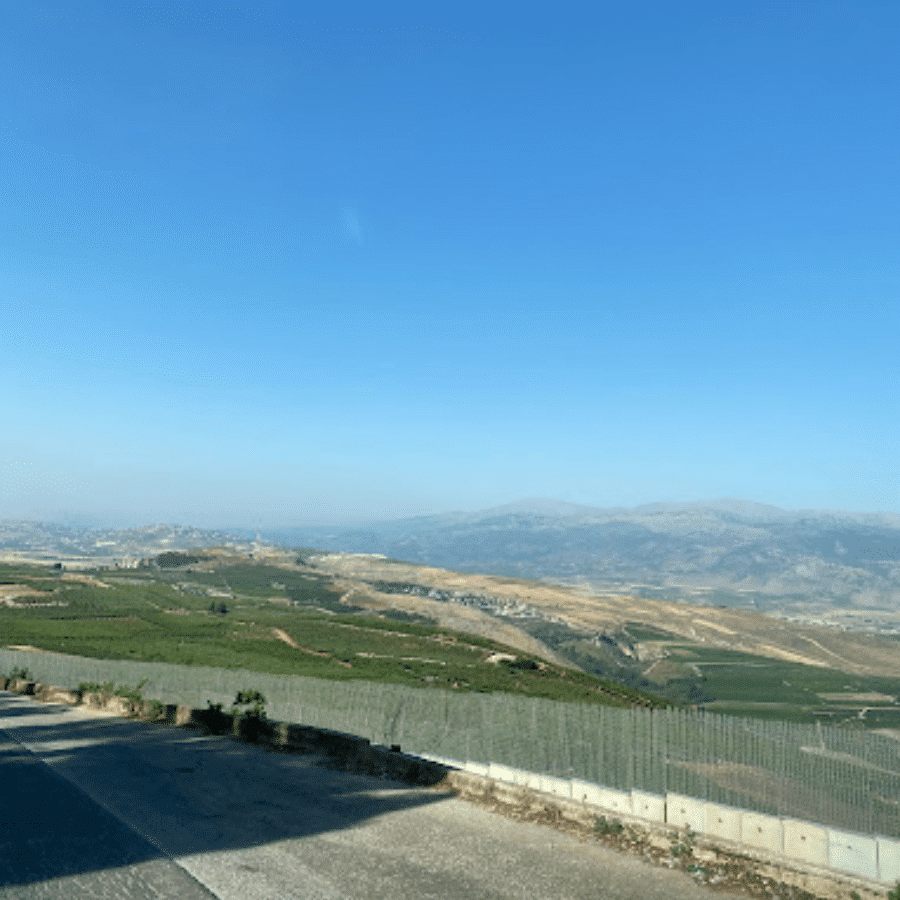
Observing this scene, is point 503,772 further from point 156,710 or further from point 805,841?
point 156,710

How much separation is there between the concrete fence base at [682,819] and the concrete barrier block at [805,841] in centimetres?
1

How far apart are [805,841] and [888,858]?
1170mm

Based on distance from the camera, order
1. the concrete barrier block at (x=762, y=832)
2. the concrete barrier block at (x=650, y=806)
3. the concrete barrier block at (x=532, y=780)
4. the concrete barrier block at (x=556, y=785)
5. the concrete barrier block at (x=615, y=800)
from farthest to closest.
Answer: the concrete barrier block at (x=532, y=780), the concrete barrier block at (x=556, y=785), the concrete barrier block at (x=615, y=800), the concrete barrier block at (x=650, y=806), the concrete barrier block at (x=762, y=832)

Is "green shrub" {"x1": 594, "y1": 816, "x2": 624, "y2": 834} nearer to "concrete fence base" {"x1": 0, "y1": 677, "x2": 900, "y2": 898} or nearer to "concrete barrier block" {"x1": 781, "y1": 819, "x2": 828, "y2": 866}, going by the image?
"concrete fence base" {"x1": 0, "y1": 677, "x2": 900, "y2": 898}

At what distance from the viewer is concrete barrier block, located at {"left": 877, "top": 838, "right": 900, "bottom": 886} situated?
1138 centimetres

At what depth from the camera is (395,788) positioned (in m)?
17.6

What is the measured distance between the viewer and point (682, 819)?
45.3 ft

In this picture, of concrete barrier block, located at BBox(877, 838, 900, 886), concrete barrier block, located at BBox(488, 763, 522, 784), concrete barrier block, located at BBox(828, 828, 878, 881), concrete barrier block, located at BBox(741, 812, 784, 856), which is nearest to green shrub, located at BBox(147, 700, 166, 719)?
concrete barrier block, located at BBox(488, 763, 522, 784)

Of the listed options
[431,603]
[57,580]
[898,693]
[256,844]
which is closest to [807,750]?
[256,844]

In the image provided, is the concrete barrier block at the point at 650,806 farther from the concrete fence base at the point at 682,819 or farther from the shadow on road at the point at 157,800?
the shadow on road at the point at 157,800

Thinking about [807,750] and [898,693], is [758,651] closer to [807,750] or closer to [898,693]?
[898,693]

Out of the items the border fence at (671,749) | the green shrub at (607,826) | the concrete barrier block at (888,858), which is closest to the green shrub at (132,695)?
the border fence at (671,749)

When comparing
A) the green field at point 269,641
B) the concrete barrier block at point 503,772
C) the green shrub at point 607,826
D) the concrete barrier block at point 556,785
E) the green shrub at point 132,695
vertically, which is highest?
the green shrub at point 607,826

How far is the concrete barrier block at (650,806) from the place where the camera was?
14.3m
